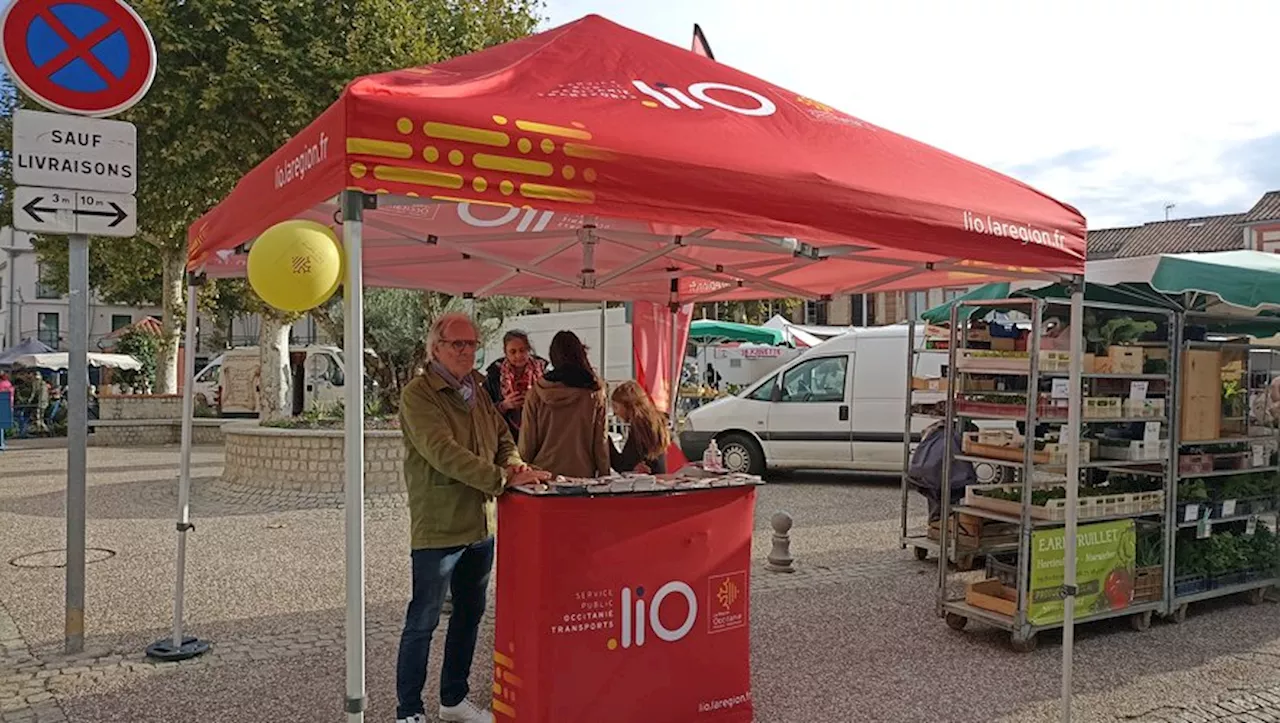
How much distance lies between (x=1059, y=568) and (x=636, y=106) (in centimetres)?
396

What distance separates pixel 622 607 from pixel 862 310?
45.8m

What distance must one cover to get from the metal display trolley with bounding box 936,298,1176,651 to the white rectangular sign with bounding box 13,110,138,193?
17.1 ft

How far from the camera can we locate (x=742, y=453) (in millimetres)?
13383

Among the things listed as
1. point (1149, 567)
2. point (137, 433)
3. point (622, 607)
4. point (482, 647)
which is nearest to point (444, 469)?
point (622, 607)

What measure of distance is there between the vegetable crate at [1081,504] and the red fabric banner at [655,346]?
2.33 metres

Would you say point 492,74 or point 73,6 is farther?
point 73,6

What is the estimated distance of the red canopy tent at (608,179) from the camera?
2.93m

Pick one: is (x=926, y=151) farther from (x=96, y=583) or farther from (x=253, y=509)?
Answer: (x=253, y=509)

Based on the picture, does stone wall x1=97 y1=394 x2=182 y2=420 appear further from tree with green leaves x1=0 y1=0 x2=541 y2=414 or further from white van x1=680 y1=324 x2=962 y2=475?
white van x1=680 y1=324 x2=962 y2=475

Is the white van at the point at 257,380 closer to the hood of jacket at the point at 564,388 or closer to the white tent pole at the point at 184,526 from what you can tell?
the white tent pole at the point at 184,526

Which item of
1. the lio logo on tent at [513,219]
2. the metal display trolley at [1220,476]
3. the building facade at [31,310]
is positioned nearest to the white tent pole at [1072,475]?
the metal display trolley at [1220,476]

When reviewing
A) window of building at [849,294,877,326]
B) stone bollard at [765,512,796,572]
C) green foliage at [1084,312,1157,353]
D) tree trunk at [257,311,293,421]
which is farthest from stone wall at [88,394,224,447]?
window of building at [849,294,877,326]

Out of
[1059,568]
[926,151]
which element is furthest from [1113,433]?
[926,151]

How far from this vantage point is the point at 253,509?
10.4m
